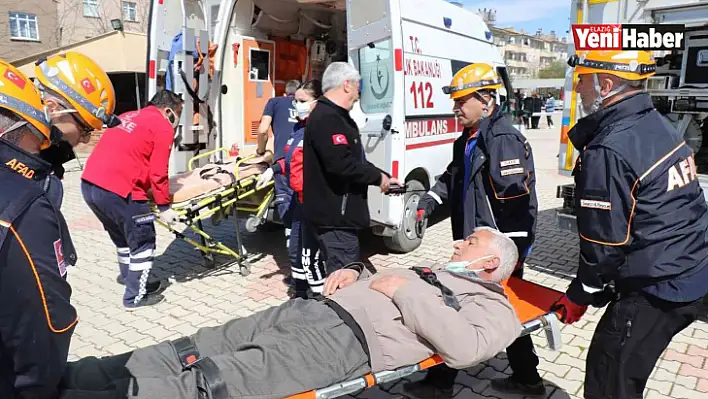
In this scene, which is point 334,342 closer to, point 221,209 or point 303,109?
point 303,109

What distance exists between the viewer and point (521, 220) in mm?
3018

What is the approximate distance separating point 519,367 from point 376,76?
3034 mm

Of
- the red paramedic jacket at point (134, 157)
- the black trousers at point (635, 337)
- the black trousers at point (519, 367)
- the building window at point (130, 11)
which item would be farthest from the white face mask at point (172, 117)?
the building window at point (130, 11)

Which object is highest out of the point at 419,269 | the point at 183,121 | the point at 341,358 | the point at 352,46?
the point at 352,46

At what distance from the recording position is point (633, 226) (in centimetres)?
208

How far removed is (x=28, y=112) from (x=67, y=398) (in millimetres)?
992

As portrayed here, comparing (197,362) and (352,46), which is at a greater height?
(352,46)

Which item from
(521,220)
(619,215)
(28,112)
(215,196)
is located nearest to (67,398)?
(28,112)

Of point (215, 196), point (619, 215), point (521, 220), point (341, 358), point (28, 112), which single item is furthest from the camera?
point (215, 196)

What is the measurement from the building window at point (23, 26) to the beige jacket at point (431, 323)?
87.4 ft

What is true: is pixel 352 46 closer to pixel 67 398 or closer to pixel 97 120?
pixel 97 120

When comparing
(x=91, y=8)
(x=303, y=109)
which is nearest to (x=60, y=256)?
(x=303, y=109)

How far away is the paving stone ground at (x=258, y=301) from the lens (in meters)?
3.37

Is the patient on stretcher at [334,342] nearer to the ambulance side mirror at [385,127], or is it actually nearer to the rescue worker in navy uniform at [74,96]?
the rescue worker in navy uniform at [74,96]
